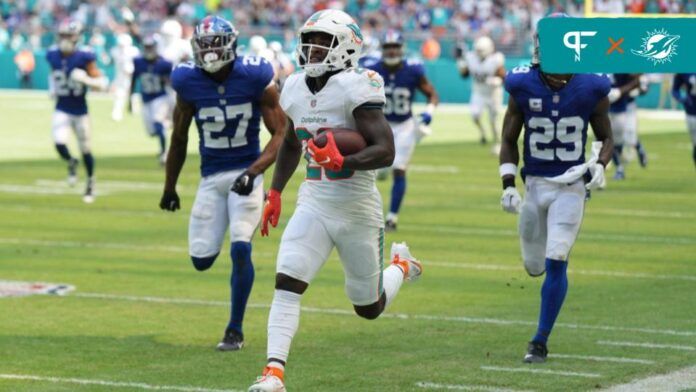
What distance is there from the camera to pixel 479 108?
83.6ft

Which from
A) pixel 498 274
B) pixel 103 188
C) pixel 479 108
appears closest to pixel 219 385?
pixel 498 274

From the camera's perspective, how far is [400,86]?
15.3 meters

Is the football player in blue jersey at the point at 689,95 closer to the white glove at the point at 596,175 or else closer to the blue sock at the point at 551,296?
the white glove at the point at 596,175

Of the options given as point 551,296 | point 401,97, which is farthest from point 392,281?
point 401,97

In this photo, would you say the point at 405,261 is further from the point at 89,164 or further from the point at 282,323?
the point at 89,164

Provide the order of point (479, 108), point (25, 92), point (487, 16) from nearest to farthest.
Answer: point (479, 108), point (487, 16), point (25, 92)

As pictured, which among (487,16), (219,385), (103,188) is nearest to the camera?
(219,385)

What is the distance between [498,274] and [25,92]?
33.1 m

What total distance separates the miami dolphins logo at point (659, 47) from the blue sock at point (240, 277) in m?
3.39

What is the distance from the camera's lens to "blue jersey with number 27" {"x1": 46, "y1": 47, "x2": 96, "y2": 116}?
16906 millimetres

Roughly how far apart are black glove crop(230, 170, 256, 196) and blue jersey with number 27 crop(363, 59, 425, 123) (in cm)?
679

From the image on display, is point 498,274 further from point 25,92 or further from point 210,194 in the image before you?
point 25,92

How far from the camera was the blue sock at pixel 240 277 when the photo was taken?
8383mm

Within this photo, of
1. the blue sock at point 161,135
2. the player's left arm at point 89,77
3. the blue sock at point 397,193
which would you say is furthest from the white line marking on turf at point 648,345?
the blue sock at point 161,135
